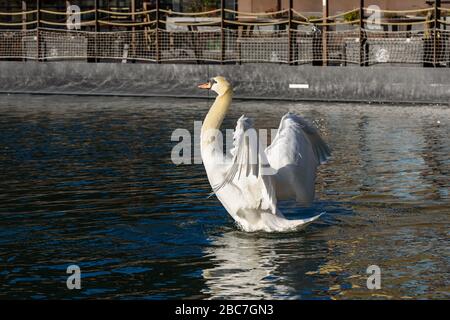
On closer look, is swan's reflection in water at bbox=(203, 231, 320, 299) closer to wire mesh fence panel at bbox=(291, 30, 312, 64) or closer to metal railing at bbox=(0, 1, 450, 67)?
metal railing at bbox=(0, 1, 450, 67)

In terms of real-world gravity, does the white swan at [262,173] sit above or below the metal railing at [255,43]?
below

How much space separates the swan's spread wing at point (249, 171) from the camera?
34.1ft

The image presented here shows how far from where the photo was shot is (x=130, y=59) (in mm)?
30266

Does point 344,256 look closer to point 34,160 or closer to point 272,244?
point 272,244

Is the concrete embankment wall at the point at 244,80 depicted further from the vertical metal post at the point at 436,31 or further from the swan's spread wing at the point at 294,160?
the swan's spread wing at the point at 294,160

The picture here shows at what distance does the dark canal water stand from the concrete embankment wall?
570 cm

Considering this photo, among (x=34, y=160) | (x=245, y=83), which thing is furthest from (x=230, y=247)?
(x=245, y=83)

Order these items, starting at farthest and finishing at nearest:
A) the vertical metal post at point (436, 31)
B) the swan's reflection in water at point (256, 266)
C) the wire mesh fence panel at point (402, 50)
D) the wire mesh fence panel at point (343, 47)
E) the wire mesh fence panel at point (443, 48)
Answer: the wire mesh fence panel at point (343, 47) → the wire mesh fence panel at point (402, 50) → the wire mesh fence panel at point (443, 48) → the vertical metal post at point (436, 31) → the swan's reflection in water at point (256, 266)

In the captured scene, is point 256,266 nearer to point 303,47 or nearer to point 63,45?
point 303,47

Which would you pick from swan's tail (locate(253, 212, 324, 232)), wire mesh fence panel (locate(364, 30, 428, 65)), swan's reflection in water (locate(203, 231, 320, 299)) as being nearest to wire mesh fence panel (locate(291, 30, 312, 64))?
wire mesh fence panel (locate(364, 30, 428, 65))

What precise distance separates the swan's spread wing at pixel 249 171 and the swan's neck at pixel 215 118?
433 millimetres

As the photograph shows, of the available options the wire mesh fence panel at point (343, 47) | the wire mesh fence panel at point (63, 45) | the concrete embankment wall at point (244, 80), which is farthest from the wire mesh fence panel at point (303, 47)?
the wire mesh fence panel at point (63, 45)

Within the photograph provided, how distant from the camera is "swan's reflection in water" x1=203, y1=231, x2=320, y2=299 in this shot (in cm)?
947

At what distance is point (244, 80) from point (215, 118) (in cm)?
1623
